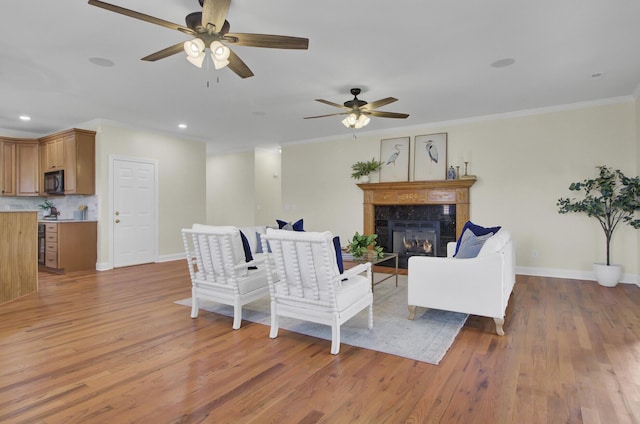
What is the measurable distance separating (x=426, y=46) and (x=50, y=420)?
399 cm

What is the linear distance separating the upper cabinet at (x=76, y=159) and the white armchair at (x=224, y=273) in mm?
4076

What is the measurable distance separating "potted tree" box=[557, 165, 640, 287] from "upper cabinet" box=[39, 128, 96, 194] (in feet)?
25.8

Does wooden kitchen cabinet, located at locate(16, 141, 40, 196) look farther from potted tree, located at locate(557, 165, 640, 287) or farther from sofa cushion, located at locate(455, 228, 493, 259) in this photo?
potted tree, located at locate(557, 165, 640, 287)

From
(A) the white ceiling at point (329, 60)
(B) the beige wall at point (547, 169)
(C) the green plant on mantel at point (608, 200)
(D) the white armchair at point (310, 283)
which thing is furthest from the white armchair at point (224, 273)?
(C) the green plant on mantel at point (608, 200)

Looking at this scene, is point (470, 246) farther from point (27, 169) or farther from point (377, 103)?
point (27, 169)

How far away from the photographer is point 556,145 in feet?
17.7

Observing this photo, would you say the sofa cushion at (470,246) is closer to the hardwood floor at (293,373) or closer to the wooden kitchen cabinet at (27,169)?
the hardwood floor at (293,373)

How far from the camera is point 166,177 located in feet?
23.8

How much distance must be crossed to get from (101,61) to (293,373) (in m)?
3.75

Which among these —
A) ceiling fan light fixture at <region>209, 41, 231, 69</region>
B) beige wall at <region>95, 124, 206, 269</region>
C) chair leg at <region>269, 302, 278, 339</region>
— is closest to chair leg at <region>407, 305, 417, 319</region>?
chair leg at <region>269, 302, 278, 339</region>

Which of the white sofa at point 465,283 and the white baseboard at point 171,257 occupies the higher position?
the white sofa at point 465,283

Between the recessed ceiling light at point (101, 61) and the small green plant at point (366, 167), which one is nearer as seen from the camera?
the recessed ceiling light at point (101, 61)

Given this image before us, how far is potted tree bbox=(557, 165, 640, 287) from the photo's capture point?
4721 mm

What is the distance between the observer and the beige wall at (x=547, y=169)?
5.03 meters
